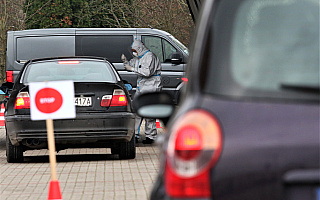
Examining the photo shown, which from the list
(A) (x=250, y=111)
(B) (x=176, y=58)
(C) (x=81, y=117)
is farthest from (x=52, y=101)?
(B) (x=176, y=58)

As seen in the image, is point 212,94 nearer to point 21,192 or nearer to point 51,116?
point 51,116

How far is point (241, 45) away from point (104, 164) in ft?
26.7

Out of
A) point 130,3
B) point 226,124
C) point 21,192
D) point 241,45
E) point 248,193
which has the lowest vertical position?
point 21,192

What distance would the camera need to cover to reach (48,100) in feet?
23.2

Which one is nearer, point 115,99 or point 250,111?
point 250,111

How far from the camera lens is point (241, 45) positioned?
3.14 meters

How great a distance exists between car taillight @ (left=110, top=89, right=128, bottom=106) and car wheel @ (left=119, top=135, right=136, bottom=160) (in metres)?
0.66

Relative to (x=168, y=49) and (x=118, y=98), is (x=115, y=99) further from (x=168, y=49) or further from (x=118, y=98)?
(x=168, y=49)

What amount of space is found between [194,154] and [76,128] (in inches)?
314

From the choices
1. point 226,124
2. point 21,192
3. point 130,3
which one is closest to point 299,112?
point 226,124

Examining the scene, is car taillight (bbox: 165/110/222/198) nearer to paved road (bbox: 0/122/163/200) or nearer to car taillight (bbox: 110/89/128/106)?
paved road (bbox: 0/122/163/200)

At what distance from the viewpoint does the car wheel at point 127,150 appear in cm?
1145

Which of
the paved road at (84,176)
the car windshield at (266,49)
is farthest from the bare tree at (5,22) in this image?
the car windshield at (266,49)

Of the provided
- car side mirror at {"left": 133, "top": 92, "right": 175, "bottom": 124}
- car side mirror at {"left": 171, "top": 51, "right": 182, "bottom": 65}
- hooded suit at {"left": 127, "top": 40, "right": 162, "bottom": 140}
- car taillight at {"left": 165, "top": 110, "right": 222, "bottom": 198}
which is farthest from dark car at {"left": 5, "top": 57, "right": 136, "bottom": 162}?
car taillight at {"left": 165, "top": 110, "right": 222, "bottom": 198}
